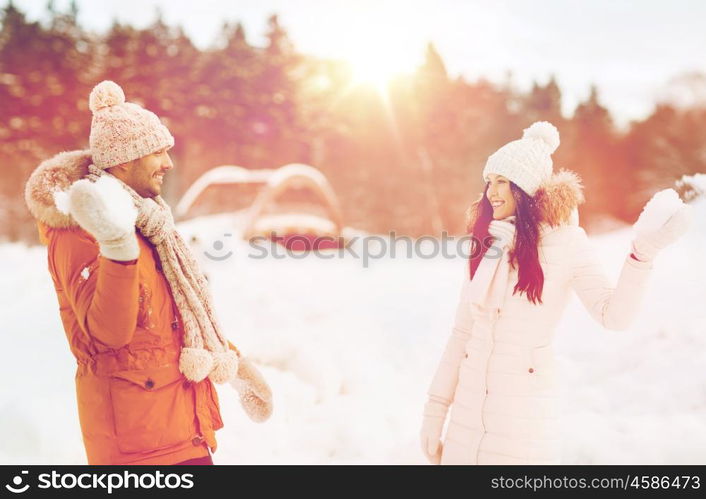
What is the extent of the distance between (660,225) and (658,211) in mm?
46

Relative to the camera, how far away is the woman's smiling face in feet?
8.42

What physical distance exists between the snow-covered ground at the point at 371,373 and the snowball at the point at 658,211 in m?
1.88

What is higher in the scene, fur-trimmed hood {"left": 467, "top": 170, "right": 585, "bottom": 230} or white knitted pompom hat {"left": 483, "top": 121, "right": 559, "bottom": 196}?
white knitted pompom hat {"left": 483, "top": 121, "right": 559, "bottom": 196}

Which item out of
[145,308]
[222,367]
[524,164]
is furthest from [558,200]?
[145,308]

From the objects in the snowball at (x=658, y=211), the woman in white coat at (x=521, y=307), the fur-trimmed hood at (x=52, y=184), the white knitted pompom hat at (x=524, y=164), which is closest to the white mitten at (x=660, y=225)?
the snowball at (x=658, y=211)

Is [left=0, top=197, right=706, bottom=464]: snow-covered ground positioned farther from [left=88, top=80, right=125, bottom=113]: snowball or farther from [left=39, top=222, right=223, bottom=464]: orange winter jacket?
[left=88, top=80, right=125, bottom=113]: snowball

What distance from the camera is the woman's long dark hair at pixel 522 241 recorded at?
240 cm

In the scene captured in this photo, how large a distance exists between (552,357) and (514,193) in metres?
0.62

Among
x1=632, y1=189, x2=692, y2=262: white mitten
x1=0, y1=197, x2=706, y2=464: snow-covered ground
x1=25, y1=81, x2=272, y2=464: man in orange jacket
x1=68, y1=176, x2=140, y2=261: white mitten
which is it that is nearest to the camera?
x1=68, y1=176, x2=140, y2=261: white mitten

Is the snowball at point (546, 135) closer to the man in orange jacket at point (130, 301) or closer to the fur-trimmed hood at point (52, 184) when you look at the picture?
the man in orange jacket at point (130, 301)

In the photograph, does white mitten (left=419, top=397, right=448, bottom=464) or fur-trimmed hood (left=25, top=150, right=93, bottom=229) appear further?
white mitten (left=419, top=397, right=448, bottom=464)

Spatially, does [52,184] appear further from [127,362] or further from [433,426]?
[433,426]

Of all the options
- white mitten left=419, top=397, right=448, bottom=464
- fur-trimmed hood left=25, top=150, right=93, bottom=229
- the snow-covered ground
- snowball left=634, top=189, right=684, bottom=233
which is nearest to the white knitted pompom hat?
snowball left=634, top=189, right=684, bottom=233

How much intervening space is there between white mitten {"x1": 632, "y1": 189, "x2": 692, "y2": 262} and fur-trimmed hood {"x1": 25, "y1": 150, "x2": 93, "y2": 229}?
1815 millimetres
